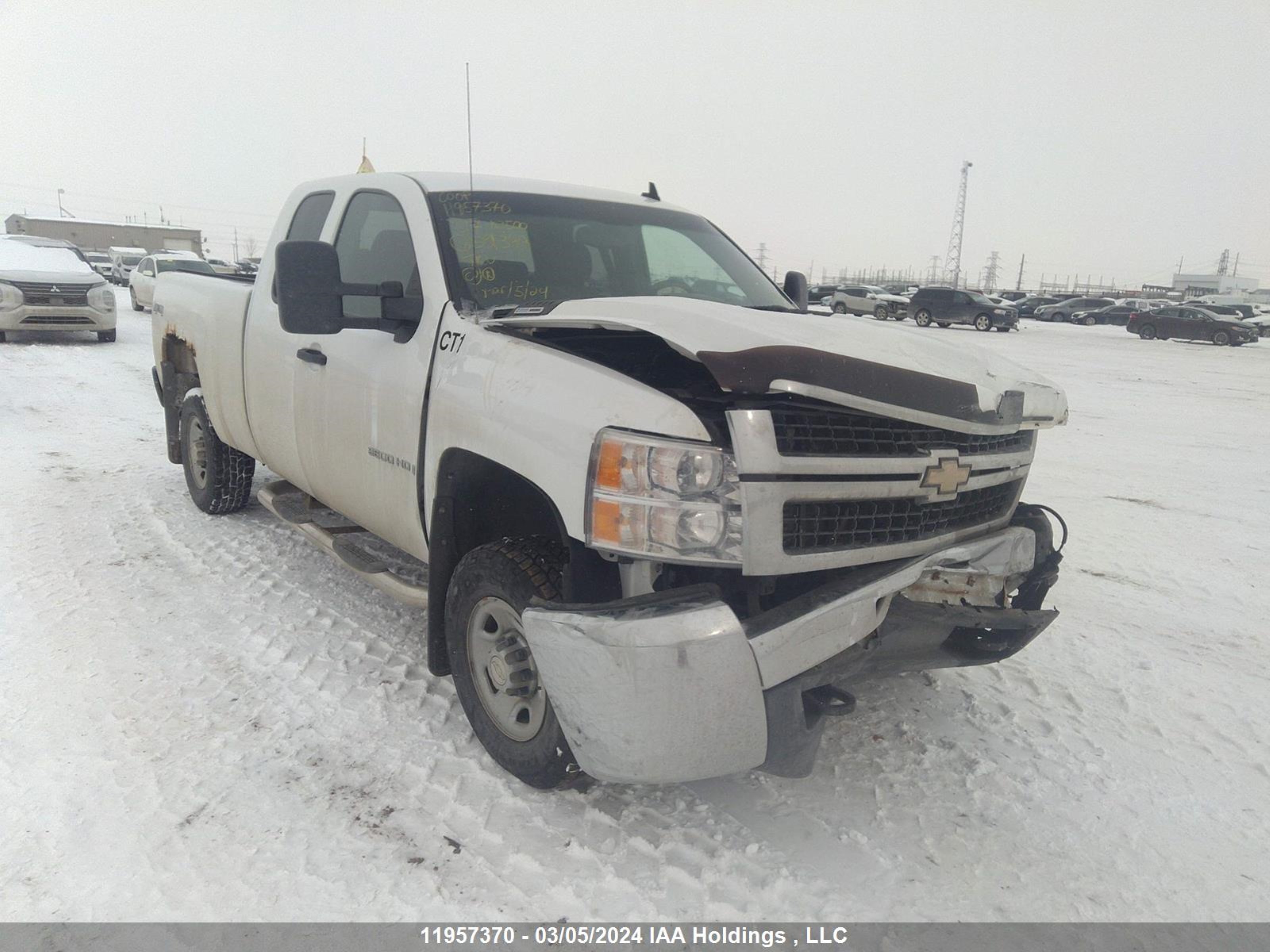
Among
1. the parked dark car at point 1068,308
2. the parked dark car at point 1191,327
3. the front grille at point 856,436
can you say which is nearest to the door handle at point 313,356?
the front grille at point 856,436

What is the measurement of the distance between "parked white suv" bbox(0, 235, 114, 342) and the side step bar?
1184 cm

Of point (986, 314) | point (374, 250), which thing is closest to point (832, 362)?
point (374, 250)

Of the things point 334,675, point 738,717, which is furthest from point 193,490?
point 738,717

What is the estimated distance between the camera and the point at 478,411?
2.69 metres

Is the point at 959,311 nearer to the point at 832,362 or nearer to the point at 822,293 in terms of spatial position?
the point at 822,293

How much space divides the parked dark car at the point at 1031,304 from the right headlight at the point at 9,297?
43694 mm

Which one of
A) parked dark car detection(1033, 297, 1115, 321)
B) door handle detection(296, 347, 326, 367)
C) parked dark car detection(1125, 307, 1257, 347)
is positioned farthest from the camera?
parked dark car detection(1033, 297, 1115, 321)

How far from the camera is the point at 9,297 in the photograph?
1365cm

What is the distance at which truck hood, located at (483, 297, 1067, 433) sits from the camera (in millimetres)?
2115

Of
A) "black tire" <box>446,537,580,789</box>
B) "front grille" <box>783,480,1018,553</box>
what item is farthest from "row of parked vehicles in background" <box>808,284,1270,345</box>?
"black tire" <box>446,537,580,789</box>

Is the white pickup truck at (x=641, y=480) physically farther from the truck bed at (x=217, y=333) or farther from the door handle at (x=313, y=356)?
the truck bed at (x=217, y=333)

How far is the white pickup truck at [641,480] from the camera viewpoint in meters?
2.16

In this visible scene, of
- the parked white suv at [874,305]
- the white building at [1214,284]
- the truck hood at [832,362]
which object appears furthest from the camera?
the white building at [1214,284]

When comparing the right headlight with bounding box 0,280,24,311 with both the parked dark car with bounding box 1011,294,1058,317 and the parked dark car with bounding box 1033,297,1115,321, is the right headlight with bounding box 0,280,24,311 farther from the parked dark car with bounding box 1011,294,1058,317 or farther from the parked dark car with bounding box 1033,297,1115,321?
the parked dark car with bounding box 1011,294,1058,317
